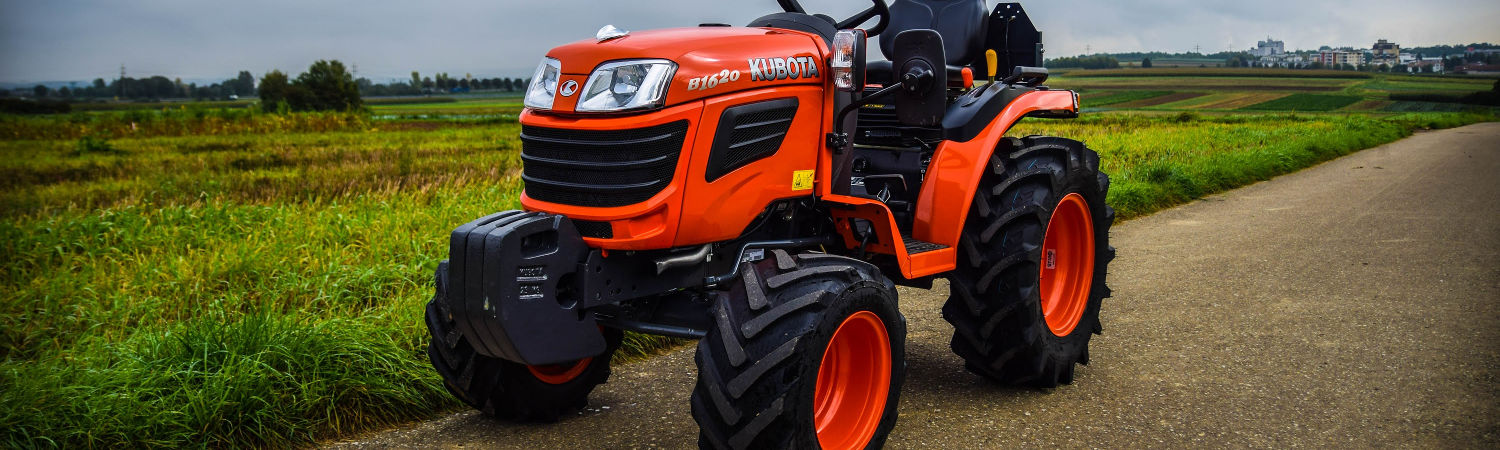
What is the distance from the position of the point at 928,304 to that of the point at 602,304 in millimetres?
2982

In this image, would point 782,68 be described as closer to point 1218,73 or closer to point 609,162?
point 609,162

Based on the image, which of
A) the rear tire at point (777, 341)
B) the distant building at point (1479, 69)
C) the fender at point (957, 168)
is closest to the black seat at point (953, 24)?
the fender at point (957, 168)

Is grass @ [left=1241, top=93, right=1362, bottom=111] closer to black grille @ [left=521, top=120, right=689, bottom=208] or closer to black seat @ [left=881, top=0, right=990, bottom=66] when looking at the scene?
black seat @ [left=881, top=0, right=990, bottom=66]

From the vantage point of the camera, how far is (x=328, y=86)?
6012 cm

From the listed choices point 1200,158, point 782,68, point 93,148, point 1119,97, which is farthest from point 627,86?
point 1119,97

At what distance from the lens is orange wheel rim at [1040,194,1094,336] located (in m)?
4.73

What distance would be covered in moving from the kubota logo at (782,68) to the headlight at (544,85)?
1.97ft

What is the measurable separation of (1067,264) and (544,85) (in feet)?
8.93

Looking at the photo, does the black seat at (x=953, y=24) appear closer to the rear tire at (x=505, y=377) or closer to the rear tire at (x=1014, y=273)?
the rear tire at (x=1014, y=273)

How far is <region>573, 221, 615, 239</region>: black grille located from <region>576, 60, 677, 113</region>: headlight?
34cm

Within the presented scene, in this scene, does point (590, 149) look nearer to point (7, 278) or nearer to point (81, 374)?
point (81, 374)

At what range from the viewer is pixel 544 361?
121 inches

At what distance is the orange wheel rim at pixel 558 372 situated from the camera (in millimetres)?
3762

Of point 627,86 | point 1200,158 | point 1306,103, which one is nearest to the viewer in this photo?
point 627,86
